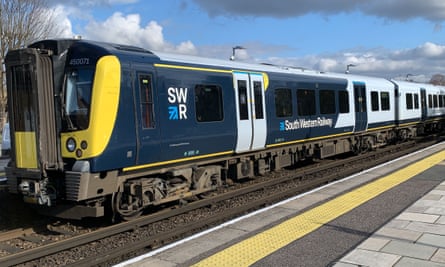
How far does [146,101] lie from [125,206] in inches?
74.5

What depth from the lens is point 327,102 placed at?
14562 mm

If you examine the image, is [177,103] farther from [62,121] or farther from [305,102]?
[305,102]

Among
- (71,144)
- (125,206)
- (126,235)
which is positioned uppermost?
(71,144)

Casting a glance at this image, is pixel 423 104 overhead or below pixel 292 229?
overhead

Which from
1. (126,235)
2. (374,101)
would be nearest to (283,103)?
(126,235)

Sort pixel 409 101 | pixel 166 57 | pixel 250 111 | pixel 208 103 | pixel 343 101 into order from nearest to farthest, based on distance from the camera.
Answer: pixel 166 57 → pixel 208 103 → pixel 250 111 → pixel 343 101 → pixel 409 101

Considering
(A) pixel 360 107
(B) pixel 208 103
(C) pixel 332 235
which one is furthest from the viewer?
Result: (A) pixel 360 107

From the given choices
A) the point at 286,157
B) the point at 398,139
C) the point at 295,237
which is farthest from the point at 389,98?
the point at 295,237

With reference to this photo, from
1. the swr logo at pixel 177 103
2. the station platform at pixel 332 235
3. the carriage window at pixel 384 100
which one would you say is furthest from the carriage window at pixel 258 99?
the carriage window at pixel 384 100

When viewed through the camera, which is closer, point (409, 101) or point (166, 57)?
point (166, 57)

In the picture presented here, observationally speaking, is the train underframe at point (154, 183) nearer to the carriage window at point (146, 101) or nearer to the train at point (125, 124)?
the train at point (125, 124)

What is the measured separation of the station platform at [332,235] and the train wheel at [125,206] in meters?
2.07

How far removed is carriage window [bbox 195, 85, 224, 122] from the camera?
916 cm

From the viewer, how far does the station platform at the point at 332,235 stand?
5094 millimetres
